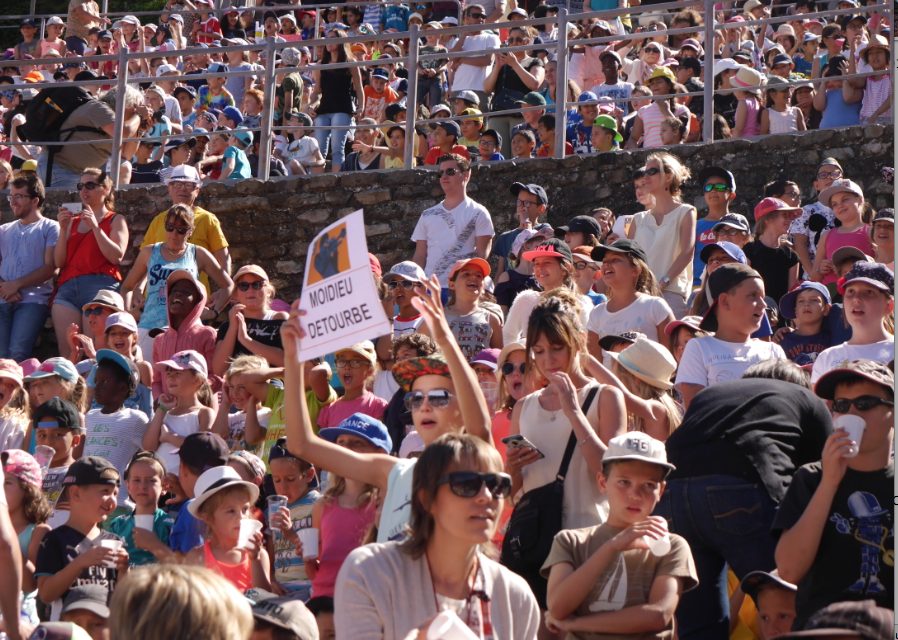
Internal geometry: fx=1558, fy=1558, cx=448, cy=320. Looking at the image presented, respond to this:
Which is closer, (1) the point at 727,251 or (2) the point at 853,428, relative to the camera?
(2) the point at 853,428

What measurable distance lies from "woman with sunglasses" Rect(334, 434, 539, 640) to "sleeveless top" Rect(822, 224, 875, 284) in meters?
6.19

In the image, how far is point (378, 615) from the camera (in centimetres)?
429

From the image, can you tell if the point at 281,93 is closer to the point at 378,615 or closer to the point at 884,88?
the point at 884,88

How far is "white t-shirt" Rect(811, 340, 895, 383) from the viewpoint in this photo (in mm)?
6867

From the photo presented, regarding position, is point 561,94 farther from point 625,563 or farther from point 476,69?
point 625,563

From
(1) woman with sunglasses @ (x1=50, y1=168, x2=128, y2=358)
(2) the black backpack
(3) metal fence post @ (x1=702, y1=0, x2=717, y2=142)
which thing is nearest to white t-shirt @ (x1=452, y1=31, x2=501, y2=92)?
(3) metal fence post @ (x1=702, y1=0, x2=717, y2=142)

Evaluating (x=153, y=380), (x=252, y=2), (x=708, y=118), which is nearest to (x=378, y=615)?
(x=153, y=380)

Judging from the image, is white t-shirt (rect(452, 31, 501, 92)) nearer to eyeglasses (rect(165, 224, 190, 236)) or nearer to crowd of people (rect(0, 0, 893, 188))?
crowd of people (rect(0, 0, 893, 188))

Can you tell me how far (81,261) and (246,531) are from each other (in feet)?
19.3

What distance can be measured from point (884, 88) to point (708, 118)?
149 cm

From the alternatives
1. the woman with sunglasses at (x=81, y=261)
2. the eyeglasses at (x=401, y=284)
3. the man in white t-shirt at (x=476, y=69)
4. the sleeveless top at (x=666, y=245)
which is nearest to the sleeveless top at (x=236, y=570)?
the eyeglasses at (x=401, y=284)

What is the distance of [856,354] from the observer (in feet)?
22.6

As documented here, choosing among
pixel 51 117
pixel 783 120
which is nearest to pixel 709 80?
pixel 783 120

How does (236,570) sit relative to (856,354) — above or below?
below
